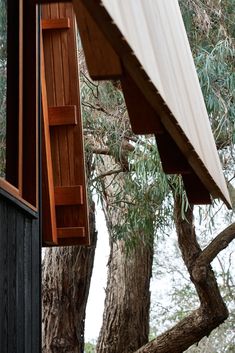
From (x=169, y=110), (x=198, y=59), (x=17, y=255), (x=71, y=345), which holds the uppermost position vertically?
(x=198, y=59)

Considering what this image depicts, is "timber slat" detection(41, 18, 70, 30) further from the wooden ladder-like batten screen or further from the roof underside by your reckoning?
the roof underside

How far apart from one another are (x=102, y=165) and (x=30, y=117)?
13.7 ft

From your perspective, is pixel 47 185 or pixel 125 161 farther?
pixel 125 161

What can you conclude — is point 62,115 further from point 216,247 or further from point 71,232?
point 216,247

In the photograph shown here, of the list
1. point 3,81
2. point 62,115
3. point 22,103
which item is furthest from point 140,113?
point 62,115

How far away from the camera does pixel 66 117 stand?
3717 millimetres

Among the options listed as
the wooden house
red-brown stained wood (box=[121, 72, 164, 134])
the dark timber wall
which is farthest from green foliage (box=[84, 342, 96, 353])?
red-brown stained wood (box=[121, 72, 164, 134])

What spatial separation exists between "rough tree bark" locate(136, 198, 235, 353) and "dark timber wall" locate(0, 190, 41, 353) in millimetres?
3628

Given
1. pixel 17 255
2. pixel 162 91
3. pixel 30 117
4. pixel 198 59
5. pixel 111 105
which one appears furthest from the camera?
pixel 111 105

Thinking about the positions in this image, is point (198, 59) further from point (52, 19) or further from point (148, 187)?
point (52, 19)

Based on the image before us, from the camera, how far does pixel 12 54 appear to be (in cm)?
285

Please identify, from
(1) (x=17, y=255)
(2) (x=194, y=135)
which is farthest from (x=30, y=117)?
(2) (x=194, y=135)

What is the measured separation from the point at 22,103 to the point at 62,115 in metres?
0.78

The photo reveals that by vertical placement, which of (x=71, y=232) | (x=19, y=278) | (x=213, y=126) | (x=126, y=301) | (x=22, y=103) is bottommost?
(x=126, y=301)
